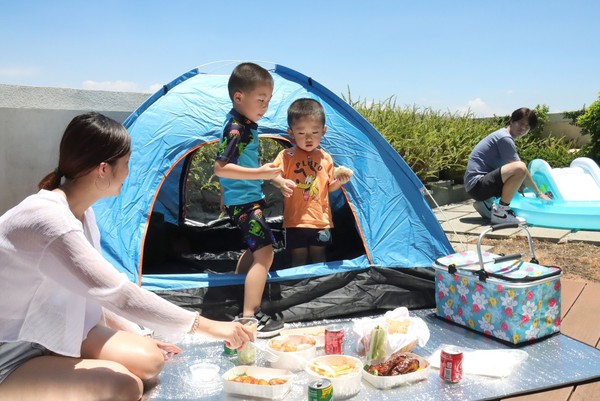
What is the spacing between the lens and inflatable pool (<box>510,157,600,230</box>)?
4.90 m

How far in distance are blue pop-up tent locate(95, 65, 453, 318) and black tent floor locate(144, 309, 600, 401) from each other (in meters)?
0.39

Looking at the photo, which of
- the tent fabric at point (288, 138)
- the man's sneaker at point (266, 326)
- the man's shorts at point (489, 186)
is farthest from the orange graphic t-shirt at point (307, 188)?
the man's shorts at point (489, 186)

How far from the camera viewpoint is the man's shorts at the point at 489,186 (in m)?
5.02

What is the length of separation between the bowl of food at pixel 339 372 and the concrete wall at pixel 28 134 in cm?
316

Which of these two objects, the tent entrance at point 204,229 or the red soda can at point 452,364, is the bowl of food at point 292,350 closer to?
the red soda can at point 452,364

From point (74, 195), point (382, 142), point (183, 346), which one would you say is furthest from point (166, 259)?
point (74, 195)

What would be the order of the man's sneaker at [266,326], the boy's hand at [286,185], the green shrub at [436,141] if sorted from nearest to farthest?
the man's sneaker at [266,326] < the boy's hand at [286,185] < the green shrub at [436,141]

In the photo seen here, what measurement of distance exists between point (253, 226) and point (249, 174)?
27 cm

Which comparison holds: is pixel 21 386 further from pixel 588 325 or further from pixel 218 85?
pixel 588 325

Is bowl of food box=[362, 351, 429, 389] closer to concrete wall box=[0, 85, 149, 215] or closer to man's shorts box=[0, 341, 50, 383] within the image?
man's shorts box=[0, 341, 50, 383]

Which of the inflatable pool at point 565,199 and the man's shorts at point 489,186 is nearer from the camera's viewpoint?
the inflatable pool at point 565,199

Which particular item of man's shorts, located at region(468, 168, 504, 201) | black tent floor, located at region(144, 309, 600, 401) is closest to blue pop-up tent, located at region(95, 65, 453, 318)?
black tent floor, located at region(144, 309, 600, 401)

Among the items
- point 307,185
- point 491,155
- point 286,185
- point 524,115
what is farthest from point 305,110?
point 524,115

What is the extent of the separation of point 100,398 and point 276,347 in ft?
2.37
